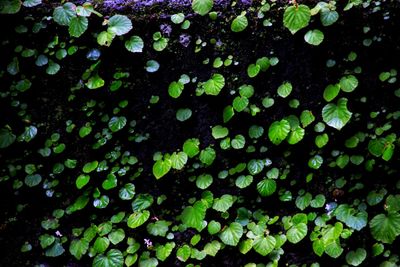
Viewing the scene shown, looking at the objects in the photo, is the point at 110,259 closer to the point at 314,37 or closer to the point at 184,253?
the point at 184,253

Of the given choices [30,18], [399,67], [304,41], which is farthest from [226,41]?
[30,18]

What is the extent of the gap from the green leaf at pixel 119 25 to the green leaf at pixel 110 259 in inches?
61.1

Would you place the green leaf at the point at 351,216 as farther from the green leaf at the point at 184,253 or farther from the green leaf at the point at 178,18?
the green leaf at the point at 178,18

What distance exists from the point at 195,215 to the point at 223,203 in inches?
8.8

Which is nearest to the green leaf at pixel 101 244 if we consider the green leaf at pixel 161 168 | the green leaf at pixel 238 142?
the green leaf at pixel 161 168

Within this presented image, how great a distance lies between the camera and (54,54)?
92.9 inches

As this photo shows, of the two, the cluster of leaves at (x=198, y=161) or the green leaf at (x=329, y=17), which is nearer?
the green leaf at (x=329, y=17)

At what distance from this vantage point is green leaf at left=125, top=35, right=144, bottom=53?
7.43 feet

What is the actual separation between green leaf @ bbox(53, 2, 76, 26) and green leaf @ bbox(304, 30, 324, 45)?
1.45 metres

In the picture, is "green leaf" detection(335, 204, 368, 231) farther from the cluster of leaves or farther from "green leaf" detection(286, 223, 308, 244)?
"green leaf" detection(286, 223, 308, 244)

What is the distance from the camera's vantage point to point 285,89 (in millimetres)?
2361

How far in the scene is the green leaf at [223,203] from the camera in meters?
2.56

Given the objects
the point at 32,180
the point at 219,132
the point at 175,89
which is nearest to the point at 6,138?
the point at 32,180

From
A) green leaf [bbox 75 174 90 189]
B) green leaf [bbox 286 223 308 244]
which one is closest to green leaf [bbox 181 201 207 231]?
green leaf [bbox 286 223 308 244]
